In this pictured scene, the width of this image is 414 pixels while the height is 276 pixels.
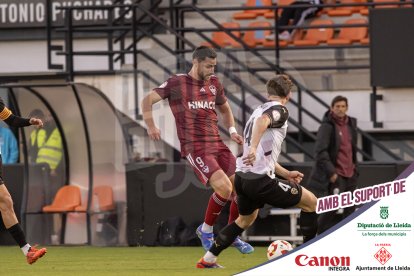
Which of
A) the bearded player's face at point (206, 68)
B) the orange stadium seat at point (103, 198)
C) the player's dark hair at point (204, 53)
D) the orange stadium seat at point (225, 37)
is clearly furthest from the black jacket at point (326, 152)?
the orange stadium seat at point (225, 37)

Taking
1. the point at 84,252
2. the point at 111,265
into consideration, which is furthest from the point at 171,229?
the point at 111,265

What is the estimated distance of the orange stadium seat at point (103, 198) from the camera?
1911 cm

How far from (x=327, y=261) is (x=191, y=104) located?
174 inches

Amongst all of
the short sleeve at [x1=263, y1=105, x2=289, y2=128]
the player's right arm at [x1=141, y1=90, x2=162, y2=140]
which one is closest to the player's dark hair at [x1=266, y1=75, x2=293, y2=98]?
the short sleeve at [x1=263, y1=105, x2=289, y2=128]

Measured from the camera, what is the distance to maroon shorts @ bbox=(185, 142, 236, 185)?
566 inches

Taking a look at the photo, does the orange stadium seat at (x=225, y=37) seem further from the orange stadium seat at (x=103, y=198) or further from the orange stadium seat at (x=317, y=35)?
the orange stadium seat at (x=103, y=198)

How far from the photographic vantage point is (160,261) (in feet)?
49.5

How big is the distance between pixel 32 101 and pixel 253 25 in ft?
13.5

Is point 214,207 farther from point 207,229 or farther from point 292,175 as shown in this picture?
point 292,175

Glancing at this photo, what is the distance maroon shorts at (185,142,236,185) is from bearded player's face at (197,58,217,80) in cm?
74

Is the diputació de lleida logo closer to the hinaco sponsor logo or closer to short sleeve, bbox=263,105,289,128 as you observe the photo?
the hinaco sponsor logo

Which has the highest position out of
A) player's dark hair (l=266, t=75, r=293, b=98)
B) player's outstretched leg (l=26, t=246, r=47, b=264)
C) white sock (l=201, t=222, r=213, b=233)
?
player's dark hair (l=266, t=75, r=293, b=98)

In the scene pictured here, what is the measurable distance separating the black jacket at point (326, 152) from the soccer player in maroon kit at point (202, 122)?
207cm

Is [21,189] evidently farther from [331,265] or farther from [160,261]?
[331,265]
